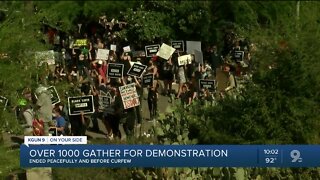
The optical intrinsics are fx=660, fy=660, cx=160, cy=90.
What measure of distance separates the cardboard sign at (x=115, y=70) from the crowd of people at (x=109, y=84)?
0.63 feet

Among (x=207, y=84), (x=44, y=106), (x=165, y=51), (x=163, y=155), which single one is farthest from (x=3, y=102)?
(x=165, y=51)

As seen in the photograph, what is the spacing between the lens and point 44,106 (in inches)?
443

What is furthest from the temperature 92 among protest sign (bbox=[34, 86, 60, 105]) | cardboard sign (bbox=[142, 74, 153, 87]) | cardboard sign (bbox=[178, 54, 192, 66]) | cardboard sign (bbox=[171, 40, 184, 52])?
cardboard sign (bbox=[171, 40, 184, 52])

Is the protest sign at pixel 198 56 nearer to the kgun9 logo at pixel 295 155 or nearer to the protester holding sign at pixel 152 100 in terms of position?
the protester holding sign at pixel 152 100

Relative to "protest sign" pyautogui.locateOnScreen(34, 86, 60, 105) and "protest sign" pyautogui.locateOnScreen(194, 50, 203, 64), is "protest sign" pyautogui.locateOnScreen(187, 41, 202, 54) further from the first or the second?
"protest sign" pyautogui.locateOnScreen(34, 86, 60, 105)

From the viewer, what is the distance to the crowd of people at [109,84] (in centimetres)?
1158

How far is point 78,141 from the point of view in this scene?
737cm

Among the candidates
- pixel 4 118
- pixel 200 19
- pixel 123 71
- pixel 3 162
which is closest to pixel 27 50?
pixel 4 118

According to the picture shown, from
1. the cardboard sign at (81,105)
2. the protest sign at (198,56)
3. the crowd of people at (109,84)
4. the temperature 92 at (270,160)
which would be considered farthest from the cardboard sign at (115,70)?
the temperature 92 at (270,160)

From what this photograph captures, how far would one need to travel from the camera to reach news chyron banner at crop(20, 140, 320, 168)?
7086mm

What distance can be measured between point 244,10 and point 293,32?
14263 millimetres

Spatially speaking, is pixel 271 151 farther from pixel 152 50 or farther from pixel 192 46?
pixel 192 46

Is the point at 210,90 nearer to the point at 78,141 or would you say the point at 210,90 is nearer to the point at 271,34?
the point at 271,34

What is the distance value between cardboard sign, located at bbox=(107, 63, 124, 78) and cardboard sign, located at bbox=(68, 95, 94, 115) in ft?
5.32
